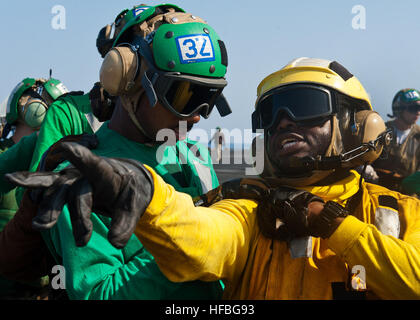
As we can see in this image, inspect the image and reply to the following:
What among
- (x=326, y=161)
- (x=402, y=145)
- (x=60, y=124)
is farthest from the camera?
(x=402, y=145)

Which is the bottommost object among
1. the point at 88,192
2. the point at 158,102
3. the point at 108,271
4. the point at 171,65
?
the point at 108,271

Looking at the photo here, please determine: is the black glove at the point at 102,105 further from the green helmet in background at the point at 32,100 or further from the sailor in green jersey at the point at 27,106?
the green helmet in background at the point at 32,100

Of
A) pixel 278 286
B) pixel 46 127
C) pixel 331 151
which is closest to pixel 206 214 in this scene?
pixel 278 286

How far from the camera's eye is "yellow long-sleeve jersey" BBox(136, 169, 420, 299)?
1.68m

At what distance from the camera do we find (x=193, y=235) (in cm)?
174

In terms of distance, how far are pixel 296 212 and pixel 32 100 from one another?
11.8ft

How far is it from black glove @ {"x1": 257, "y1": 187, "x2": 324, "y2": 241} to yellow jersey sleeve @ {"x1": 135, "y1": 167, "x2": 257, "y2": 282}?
0.08m

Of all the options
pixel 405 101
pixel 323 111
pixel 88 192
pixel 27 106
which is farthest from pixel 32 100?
pixel 405 101

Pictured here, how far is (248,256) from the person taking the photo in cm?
234

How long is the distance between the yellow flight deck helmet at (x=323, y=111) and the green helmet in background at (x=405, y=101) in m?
5.39

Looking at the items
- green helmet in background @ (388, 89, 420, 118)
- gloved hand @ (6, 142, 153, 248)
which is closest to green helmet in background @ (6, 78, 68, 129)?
gloved hand @ (6, 142, 153, 248)

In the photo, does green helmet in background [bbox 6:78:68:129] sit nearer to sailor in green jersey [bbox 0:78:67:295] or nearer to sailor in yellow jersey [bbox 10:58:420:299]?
sailor in green jersey [bbox 0:78:67:295]

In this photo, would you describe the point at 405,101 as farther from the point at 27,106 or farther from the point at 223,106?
the point at 27,106

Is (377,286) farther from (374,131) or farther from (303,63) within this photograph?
(303,63)
